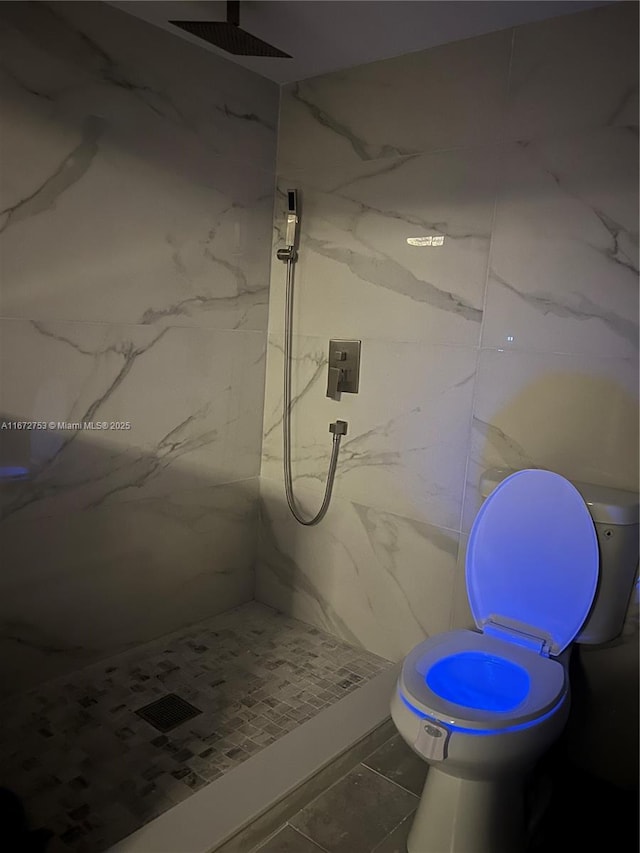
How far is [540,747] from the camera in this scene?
1396mm

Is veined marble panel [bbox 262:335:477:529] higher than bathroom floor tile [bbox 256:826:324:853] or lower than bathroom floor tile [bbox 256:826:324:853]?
higher

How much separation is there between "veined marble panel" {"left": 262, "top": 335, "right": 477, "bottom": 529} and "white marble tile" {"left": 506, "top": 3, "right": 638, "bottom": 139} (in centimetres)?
68

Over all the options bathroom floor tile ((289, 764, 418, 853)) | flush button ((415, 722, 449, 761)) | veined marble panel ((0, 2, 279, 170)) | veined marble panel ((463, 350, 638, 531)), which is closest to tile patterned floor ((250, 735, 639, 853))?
bathroom floor tile ((289, 764, 418, 853))

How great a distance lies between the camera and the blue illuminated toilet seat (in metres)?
1.55

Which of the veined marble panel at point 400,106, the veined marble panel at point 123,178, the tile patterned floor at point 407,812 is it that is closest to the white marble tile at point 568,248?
the veined marble panel at point 400,106

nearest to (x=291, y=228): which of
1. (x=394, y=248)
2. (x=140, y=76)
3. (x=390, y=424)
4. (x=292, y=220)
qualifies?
(x=292, y=220)

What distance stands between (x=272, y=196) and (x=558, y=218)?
1.11 metres

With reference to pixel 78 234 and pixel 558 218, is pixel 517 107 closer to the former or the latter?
pixel 558 218

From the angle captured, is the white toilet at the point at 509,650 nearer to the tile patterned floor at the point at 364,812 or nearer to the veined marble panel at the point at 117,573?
the tile patterned floor at the point at 364,812

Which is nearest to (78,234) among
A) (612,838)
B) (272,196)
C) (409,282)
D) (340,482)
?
(272,196)

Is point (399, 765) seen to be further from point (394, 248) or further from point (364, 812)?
point (394, 248)

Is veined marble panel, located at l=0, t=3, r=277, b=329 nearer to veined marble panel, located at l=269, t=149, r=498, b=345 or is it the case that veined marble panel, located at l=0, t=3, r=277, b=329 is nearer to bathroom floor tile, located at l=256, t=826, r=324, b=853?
veined marble panel, located at l=269, t=149, r=498, b=345

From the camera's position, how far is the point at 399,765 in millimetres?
1816

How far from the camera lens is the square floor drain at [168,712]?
1881 mm
